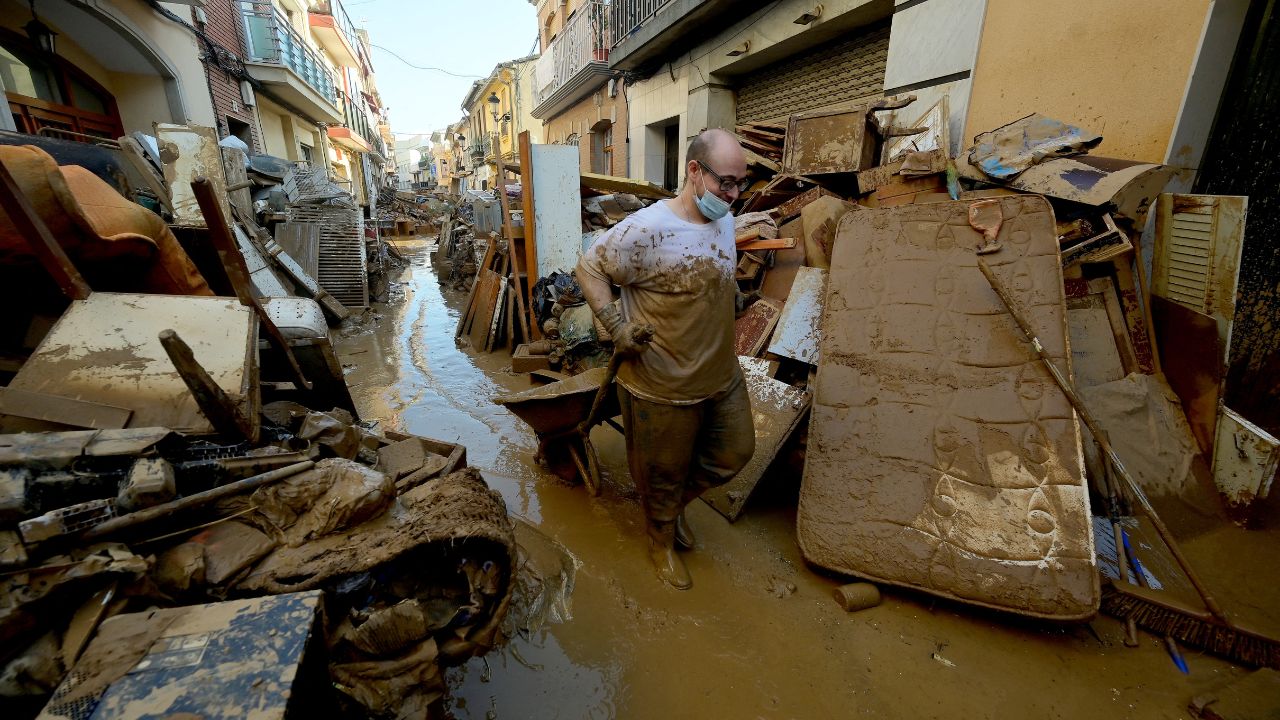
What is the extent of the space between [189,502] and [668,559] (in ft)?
6.37

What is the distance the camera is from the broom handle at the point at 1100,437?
6.45ft

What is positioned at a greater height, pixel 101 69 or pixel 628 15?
pixel 628 15

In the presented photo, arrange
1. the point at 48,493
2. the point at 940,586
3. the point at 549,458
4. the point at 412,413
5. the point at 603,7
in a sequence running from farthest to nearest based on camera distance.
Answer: the point at 603,7, the point at 412,413, the point at 549,458, the point at 940,586, the point at 48,493

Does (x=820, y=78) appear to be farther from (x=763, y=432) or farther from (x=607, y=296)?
(x=607, y=296)

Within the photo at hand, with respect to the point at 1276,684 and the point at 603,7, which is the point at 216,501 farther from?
the point at 603,7

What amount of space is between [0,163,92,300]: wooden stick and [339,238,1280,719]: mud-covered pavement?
2.22m

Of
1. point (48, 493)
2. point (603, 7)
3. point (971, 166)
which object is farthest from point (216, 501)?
point (603, 7)

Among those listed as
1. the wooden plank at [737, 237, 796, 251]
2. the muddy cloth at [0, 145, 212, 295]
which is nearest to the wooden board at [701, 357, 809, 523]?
the wooden plank at [737, 237, 796, 251]

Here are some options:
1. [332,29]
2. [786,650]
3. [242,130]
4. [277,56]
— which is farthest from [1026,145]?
[332,29]

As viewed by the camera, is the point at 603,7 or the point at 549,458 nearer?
the point at 549,458

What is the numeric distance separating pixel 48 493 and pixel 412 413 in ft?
10.4

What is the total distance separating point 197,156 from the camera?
17.7ft

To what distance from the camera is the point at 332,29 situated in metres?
22.5

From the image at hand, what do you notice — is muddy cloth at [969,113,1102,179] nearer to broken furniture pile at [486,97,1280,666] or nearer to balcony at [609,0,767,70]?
broken furniture pile at [486,97,1280,666]
